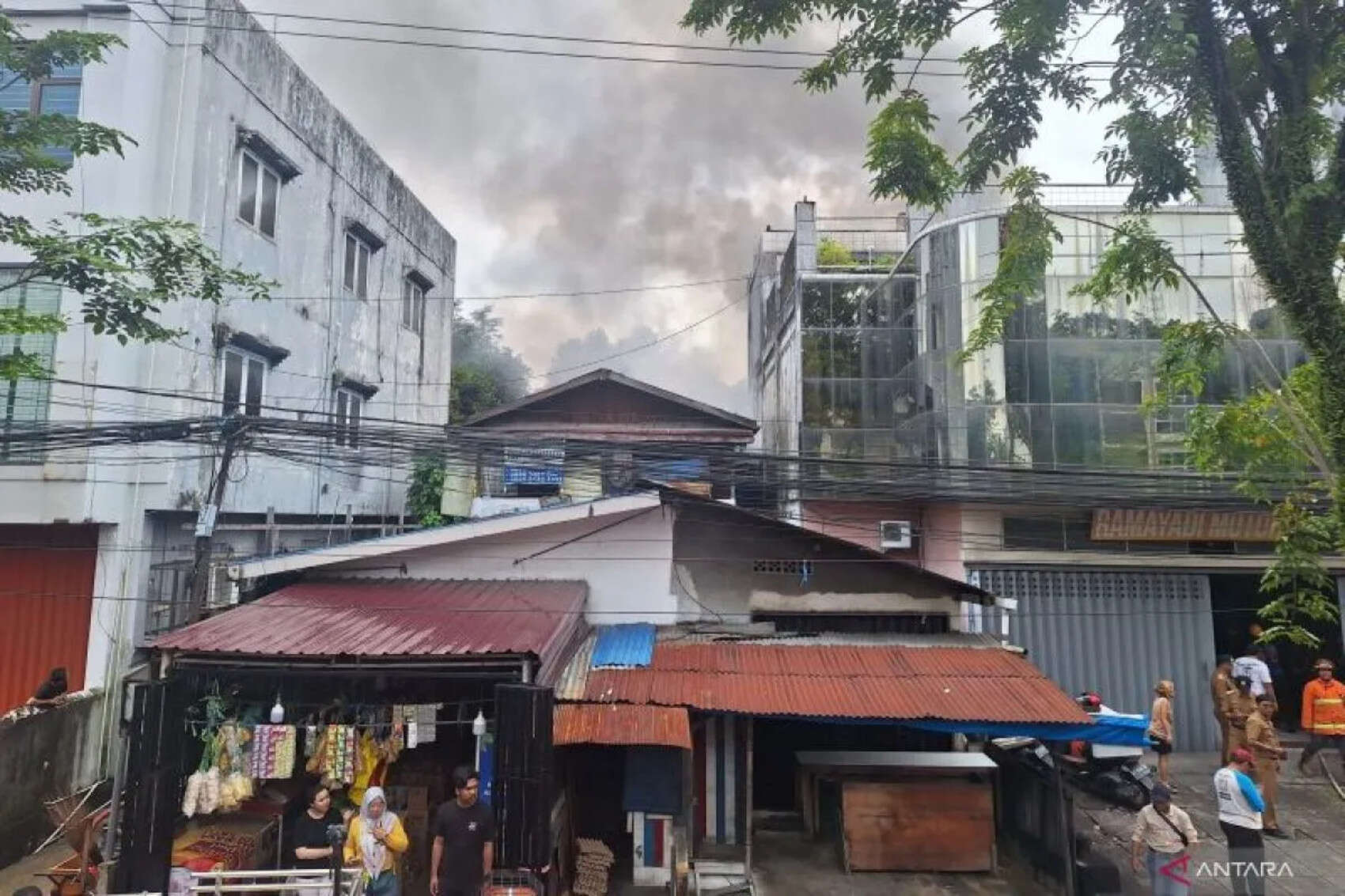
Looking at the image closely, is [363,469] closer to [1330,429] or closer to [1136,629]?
[1136,629]

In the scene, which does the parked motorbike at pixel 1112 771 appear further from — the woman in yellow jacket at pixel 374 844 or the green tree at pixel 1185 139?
the woman in yellow jacket at pixel 374 844

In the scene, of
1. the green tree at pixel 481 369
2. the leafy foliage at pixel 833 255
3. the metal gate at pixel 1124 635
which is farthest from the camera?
the green tree at pixel 481 369

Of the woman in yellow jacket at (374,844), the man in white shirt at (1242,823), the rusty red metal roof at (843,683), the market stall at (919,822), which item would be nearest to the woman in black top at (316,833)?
the woman in yellow jacket at (374,844)

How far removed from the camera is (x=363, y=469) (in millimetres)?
20594

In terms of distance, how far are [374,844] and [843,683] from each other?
212 inches

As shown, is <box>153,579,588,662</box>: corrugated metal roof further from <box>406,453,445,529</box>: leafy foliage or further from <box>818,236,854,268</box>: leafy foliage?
<box>818,236,854,268</box>: leafy foliage

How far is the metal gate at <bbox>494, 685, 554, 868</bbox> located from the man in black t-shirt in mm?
252

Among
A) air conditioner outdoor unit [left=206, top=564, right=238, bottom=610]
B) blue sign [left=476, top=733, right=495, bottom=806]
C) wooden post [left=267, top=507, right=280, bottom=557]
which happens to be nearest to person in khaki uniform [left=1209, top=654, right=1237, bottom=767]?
blue sign [left=476, top=733, right=495, bottom=806]

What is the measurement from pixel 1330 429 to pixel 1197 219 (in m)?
12.1

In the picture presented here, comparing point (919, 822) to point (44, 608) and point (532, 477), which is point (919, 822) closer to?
point (532, 477)

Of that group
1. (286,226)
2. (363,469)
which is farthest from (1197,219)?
(363,469)

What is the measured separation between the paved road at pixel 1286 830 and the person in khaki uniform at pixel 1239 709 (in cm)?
105

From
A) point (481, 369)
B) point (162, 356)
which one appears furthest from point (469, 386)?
point (162, 356)

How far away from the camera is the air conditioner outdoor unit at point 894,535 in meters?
18.1
